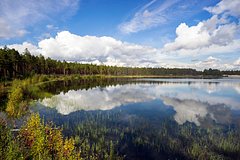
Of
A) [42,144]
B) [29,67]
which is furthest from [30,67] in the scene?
[42,144]

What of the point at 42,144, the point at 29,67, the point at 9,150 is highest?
the point at 29,67

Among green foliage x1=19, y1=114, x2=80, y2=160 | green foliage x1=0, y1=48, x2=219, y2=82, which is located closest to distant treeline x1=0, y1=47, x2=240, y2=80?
green foliage x1=0, y1=48, x2=219, y2=82

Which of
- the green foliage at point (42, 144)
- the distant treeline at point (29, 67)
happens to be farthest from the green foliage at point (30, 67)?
the green foliage at point (42, 144)

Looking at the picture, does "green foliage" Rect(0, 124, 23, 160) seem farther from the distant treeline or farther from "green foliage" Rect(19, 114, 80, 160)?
the distant treeline

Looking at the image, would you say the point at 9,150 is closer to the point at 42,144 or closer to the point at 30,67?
the point at 42,144

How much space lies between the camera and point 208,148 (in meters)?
16.3

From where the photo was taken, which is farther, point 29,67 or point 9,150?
point 29,67

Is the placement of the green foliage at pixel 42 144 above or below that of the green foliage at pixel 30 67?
below

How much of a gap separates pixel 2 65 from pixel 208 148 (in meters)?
75.1

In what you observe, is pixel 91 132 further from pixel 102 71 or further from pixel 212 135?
pixel 102 71

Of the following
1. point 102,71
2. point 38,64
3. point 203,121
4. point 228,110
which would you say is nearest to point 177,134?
point 203,121

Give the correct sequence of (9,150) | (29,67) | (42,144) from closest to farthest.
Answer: (9,150) < (42,144) < (29,67)

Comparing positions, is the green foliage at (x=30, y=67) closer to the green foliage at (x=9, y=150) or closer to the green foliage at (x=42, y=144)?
the green foliage at (x=42, y=144)

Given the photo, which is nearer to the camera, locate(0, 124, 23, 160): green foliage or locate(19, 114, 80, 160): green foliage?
locate(0, 124, 23, 160): green foliage
